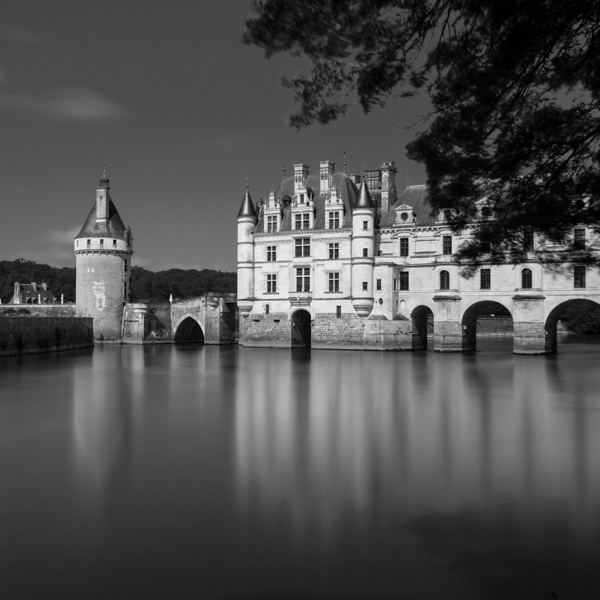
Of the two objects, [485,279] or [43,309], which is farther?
[43,309]

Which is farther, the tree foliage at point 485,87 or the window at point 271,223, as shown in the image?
the window at point 271,223

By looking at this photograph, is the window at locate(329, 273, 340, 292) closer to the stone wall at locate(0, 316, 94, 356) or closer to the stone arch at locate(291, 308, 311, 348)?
the stone arch at locate(291, 308, 311, 348)

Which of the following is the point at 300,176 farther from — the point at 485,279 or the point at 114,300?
the point at 114,300

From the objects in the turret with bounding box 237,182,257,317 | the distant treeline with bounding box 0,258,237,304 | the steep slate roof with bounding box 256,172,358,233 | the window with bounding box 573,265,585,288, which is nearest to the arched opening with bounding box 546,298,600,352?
the steep slate roof with bounding box 256,172,358,233

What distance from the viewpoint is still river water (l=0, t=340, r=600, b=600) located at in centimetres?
800

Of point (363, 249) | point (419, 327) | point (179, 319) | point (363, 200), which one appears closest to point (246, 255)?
point (363, 249)

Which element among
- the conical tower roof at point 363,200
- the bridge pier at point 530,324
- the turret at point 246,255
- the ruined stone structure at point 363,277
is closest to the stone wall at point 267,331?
the ruined stone structure at point 363,277

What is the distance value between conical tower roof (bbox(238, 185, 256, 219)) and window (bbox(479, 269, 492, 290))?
1565cm

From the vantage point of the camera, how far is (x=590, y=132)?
8406mm

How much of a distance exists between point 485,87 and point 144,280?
88116mm

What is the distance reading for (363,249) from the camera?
144ft

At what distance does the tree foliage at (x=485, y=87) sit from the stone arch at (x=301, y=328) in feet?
125

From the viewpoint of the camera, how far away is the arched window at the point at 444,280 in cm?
4200

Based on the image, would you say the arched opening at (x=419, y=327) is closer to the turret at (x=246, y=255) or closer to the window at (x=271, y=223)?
the window at (x=271, y=223)
